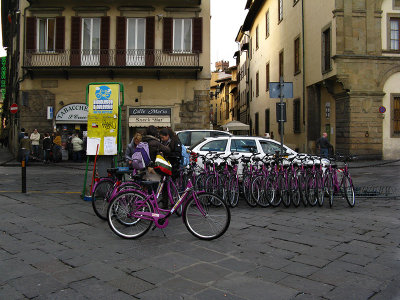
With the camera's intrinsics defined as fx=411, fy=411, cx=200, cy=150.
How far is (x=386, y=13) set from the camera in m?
20.5

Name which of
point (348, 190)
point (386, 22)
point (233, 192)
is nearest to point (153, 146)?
point (233, 192)

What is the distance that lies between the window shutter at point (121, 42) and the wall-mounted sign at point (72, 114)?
119 inches

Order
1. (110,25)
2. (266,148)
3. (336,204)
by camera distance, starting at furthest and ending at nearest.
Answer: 1. (110,25)
2. (266,148)
3. (336,204)

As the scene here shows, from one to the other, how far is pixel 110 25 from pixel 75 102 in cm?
442

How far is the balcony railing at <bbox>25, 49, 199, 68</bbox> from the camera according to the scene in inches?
834

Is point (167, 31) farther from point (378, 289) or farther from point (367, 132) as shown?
point (378, 289)

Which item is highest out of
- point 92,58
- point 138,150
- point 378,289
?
point 92,58

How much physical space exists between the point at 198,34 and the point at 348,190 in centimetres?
1481

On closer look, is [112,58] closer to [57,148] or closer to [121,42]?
[121,42]

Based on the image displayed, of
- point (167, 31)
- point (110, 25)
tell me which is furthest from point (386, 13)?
point (110, 25)

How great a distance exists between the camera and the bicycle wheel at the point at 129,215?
5.55 m

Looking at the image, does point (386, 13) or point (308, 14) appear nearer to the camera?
point (386, 13)

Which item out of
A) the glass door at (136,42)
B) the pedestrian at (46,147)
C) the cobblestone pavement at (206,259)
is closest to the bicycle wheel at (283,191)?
the cobblestone pavement at (206,259)

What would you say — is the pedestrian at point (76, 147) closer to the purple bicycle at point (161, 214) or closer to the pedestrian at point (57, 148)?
the pedestrian at point (57, 148)
